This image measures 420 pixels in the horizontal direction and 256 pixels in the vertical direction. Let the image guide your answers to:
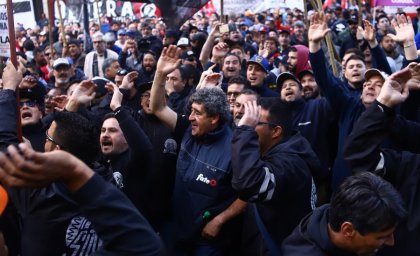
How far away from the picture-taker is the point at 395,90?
3.36 meters

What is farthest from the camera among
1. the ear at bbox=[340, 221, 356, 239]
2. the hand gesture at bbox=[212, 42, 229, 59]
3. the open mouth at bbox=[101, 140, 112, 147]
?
the hand gesture at bbox=[212, 42, 229, 59]

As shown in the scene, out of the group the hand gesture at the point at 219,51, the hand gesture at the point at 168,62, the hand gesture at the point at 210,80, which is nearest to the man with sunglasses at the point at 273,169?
the hand gesture at the point at 168,62

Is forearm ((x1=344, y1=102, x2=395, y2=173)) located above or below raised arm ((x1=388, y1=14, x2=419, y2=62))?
below

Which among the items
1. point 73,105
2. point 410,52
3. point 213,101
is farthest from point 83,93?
point 410,52

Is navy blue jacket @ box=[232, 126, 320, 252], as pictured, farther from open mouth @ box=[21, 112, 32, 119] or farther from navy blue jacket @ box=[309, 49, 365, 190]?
open mouth @ box=[21, 112, 32, 119]

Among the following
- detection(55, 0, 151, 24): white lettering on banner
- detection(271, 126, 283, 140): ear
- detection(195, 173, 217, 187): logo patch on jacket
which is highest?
detection(271, 126, 283, 140): ear

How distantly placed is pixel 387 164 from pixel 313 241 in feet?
3.72

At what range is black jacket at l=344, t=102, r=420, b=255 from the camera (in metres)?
3.24

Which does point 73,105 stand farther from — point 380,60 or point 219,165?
point 380,60

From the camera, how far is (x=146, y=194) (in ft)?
14.8

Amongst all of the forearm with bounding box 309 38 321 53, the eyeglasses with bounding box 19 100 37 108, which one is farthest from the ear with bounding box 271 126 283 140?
the eyeglasses with bounding box 19 100 37 108

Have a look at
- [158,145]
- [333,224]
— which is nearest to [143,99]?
[158,145]

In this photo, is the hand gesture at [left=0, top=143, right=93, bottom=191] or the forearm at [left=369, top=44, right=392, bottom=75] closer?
the hand gesture at [left=0, top=143, right=93, bottom=191]

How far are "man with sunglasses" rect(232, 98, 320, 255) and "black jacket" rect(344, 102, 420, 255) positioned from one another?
378 millimetres
